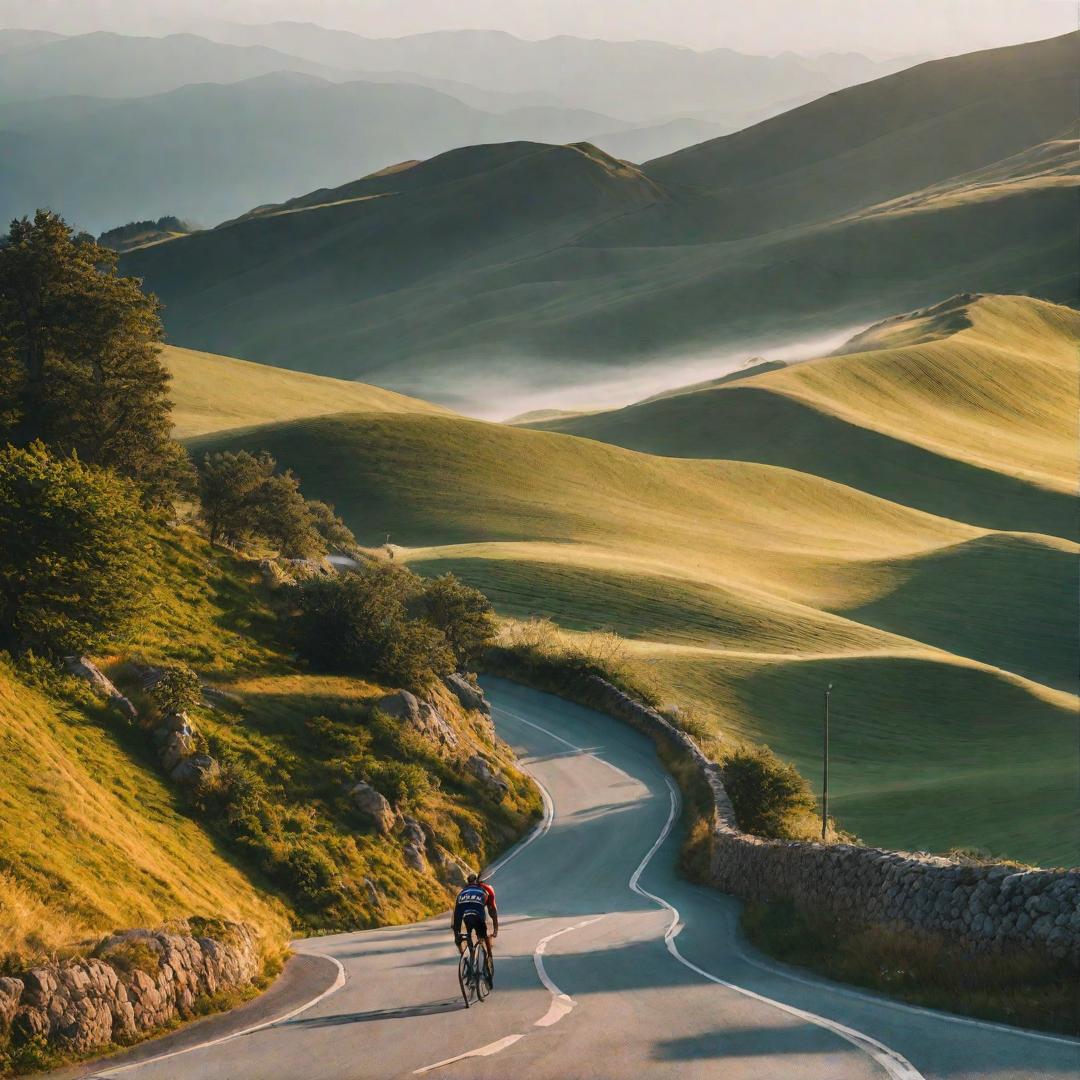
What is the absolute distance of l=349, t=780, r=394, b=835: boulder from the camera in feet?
94.4

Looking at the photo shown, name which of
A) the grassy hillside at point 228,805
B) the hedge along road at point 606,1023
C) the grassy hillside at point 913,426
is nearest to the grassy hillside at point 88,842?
the grassy hillside at point 228,805

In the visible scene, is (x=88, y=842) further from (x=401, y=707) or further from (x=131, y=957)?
(x=401, y=707)

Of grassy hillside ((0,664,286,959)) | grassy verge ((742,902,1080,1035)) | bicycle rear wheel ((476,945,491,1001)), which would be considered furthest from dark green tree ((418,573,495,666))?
bicycle rear wheel ((476,945,491,1001))

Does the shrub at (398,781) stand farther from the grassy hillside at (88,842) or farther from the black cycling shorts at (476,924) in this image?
the black cycling shorts at (476,924)

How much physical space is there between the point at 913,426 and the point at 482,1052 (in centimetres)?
15601


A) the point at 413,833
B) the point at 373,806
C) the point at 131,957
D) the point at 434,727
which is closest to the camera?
the point at 131,957

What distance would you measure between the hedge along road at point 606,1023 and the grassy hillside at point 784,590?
72.9ft

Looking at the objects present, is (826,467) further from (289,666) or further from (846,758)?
(289,666)

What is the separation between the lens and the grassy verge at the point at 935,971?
1380cm

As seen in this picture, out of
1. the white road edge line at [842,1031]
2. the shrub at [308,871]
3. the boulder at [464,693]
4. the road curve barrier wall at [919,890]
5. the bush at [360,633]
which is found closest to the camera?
the white road edge line at [842,1031]

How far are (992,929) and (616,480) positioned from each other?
102m

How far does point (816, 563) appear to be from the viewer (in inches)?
3878

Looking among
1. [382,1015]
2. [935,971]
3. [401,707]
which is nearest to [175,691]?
[401,707]

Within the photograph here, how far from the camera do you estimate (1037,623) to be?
3346 inches
